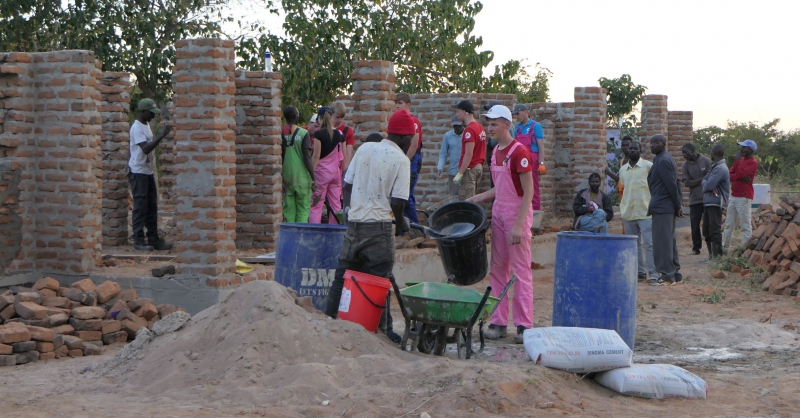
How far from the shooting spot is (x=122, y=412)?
513 cm

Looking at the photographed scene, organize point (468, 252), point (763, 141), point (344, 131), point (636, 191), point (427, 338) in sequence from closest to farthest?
point (427, 338)
point (468, 252)
point (344, 131)
point (636, 191)
point (763, 141)

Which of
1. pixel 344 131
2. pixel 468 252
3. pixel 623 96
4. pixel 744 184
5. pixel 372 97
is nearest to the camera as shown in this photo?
pixel 468 252

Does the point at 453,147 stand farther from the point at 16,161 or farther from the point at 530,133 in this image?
the point at 16,161

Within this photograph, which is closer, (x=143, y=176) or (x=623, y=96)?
(x=143, y=176)

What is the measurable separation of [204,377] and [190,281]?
9.16ft

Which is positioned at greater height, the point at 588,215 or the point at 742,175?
the point at 742,175

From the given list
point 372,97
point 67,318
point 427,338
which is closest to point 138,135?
point 372,97

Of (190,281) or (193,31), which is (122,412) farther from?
(193,31)

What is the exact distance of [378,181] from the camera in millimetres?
6609

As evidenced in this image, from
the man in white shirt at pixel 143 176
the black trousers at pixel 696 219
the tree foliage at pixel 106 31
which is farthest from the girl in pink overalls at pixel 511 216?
the tree foliage at pixel 106 31

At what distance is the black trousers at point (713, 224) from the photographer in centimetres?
1348

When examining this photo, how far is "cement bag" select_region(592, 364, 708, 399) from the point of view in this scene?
5895mm

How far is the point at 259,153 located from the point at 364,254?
3.96 m

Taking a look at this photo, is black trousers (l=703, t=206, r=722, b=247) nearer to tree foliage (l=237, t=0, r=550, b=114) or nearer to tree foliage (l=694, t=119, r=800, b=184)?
tree foliage (l=237, t=0, r=550, b=114)
